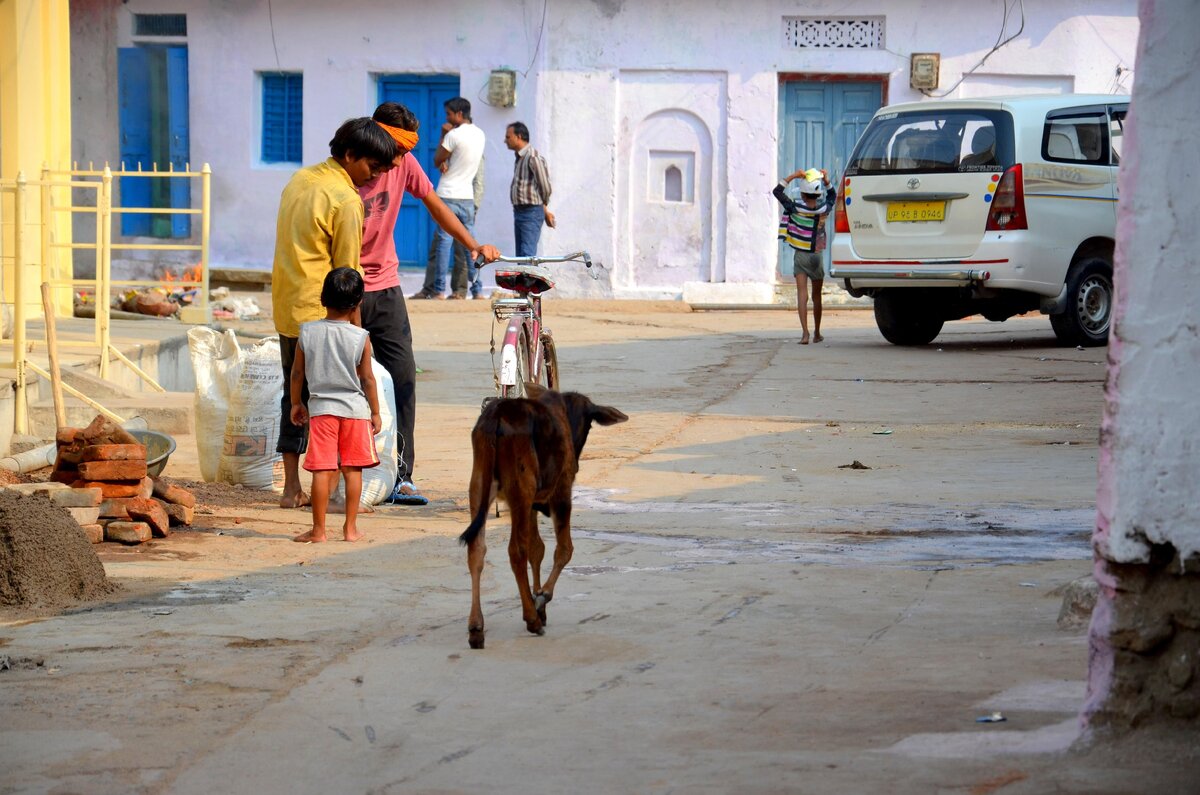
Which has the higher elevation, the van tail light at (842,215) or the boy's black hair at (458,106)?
the boy's black hair at (458,106)

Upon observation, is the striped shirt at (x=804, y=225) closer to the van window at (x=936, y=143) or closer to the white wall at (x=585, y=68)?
the van window at (x=936, y=143)

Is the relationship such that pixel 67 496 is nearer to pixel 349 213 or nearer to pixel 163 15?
pixel 349 213

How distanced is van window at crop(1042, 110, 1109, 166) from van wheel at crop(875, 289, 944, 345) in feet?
6.32

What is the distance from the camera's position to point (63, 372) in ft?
29.9

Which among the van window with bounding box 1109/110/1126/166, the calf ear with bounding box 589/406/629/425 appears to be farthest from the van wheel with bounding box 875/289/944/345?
the calf ear with bounding box 589/406/629/425

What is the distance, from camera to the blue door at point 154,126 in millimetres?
20250

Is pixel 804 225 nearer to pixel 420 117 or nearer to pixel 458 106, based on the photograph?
pixel 458 106

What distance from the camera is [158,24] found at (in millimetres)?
20266

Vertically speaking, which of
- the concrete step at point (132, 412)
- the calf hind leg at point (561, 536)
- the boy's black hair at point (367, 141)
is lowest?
the concrete step at point (132, 412)

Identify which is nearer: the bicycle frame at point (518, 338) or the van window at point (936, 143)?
the bicycle frame at point (518, 338)

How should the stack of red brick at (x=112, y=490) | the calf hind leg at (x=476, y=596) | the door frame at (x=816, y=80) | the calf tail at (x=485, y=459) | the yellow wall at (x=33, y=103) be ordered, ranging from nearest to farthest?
the calf hind leg at (x=476, y=596) < the calf tail at (x=485, y=459) < the stack of red brick at (x=112, y=490) < the yellow wall at (x=33, y=103) < the door frame at (x=816, y=80)

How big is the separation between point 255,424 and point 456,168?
11.4 meters

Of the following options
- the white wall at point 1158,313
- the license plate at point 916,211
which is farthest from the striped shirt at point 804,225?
the white wall at point 1158,313

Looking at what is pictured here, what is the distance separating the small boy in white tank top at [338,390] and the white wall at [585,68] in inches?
538
